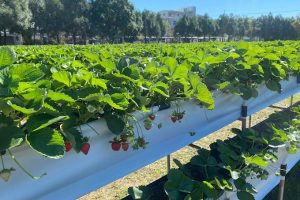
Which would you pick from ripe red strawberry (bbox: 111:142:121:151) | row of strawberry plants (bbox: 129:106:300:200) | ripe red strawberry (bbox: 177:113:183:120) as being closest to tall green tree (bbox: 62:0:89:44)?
row of strawberry plants (bbox: 129:106:300:200)

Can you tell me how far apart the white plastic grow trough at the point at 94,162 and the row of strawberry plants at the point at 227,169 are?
0.17 metres

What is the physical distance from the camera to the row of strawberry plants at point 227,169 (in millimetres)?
1730

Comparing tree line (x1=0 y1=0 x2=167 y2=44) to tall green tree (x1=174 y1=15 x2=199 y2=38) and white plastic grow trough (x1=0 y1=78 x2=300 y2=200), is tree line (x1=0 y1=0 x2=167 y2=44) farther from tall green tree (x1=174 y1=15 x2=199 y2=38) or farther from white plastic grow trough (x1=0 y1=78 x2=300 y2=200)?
white plastic grow trough (x1=0 y1=78 x2=300 y2=200)

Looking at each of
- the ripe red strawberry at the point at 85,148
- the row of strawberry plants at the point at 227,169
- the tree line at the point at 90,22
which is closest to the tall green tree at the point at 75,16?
the tree line at the point at 90,22

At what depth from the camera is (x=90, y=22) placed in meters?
51.4

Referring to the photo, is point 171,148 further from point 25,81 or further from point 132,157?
point 25,81

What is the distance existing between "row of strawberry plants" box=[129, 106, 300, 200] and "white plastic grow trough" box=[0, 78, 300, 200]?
6.6 inches

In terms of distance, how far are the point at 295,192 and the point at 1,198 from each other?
10.9 ft

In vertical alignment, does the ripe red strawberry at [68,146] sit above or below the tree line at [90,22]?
below

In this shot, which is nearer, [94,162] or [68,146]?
[68,146]

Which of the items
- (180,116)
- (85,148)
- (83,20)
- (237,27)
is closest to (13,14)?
(83,20)

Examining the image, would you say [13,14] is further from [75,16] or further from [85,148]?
[85,148]

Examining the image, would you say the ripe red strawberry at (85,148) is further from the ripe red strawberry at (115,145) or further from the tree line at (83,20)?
the tree line at (83,20)

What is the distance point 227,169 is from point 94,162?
90 centimetres
